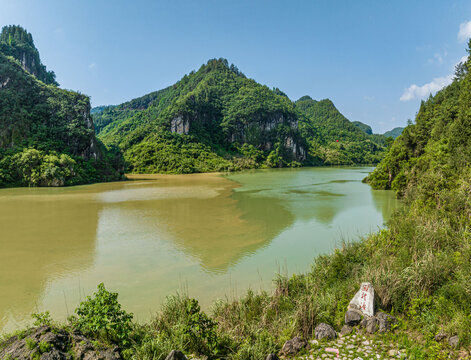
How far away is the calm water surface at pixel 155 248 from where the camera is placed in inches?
293

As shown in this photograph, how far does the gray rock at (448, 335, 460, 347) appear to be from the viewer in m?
3.50

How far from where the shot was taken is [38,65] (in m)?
87.2

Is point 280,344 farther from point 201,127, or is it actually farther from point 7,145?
point 201,127

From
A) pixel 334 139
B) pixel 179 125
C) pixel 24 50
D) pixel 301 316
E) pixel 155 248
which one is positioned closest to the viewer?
pixel 301 316

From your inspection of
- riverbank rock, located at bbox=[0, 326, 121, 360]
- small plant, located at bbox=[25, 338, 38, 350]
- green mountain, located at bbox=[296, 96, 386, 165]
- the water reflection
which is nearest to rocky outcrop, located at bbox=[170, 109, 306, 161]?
green mountain, located at bbox=[296, 96, 386, 165]

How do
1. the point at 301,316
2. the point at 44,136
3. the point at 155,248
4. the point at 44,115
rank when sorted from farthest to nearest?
1. the point at 44,115
2. the point at 44,136
3. the point at 155,248
4. the point at 301,316

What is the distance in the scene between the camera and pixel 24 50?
81188 mm

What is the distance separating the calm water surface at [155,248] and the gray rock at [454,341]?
13.7ft

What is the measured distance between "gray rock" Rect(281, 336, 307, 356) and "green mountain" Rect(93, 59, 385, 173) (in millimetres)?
66615

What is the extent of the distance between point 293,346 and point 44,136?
179 ft

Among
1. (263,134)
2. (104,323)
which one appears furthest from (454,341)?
(263,134)

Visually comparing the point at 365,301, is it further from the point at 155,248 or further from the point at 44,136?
the point at 44,136

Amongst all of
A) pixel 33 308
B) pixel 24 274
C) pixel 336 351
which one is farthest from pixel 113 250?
pixel 336 351

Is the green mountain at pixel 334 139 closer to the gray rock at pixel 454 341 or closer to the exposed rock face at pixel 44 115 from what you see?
the exposed rock face at pixel 44 115
